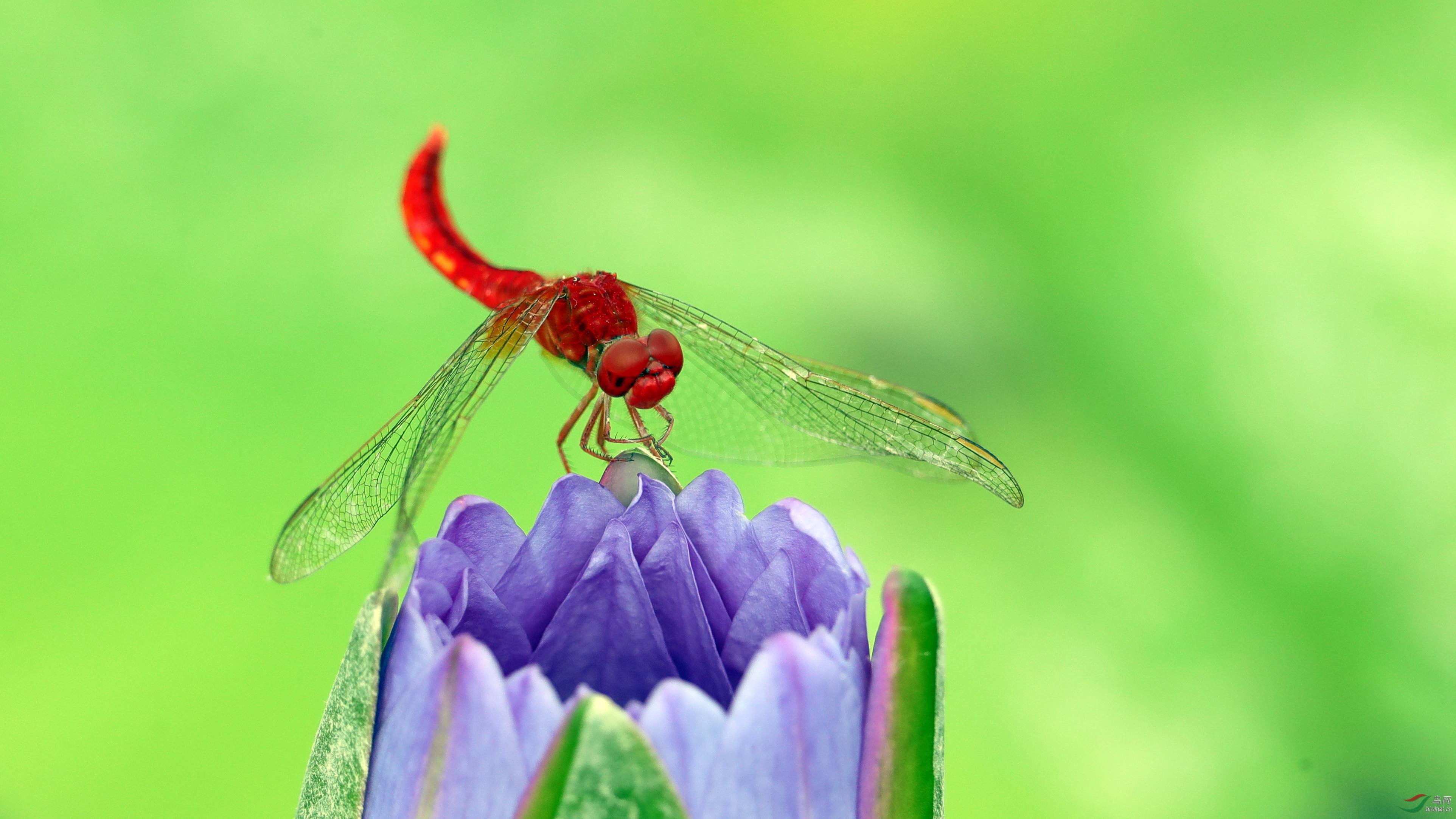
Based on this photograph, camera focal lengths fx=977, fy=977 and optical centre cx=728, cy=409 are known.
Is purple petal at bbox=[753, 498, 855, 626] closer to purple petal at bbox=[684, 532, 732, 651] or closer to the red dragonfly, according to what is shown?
purple petal at bbox=[684, 532, 732, 651]

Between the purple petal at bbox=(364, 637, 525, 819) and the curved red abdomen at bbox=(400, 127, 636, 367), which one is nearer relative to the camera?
the purple petal at bbox=(364, 637, 525, 819)

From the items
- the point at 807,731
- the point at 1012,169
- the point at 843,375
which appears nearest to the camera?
the point at 807,731

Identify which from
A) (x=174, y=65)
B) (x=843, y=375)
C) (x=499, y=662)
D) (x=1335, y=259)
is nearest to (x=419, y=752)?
(x=499, y=662)

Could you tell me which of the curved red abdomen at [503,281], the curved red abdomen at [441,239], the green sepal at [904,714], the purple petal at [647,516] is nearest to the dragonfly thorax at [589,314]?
the curved red abdomen at [503,281]

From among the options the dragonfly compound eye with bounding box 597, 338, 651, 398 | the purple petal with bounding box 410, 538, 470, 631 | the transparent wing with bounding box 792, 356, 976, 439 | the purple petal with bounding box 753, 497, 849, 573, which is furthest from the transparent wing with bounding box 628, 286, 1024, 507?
the purple petal with bounding box 410, 538, 470, 631

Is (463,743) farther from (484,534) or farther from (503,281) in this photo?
(503,281)

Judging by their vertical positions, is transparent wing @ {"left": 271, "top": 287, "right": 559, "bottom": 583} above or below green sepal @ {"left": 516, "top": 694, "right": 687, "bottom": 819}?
above

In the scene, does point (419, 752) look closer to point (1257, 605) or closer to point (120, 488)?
point (120, 488)

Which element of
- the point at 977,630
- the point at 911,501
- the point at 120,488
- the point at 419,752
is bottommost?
the point at 419,752
